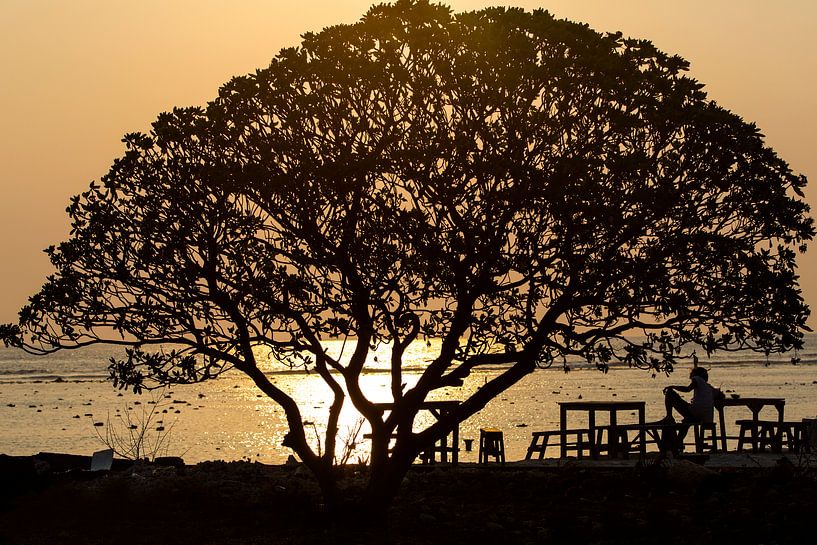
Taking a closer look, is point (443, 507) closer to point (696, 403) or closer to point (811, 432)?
point (696, 403)

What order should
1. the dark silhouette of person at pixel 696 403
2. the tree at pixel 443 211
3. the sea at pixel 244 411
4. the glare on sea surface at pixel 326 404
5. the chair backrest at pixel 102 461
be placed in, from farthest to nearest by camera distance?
the sea at pixel 244 411 → the glare on sea surface at pixel 326 404 → the dark silhouette of person at pixel 696 403 → the chair backrest at pixel 102 461 → the tree at pixel 443 211

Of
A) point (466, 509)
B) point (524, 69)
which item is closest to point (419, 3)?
point (524, 69)

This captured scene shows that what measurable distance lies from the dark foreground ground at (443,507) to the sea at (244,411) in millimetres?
2378

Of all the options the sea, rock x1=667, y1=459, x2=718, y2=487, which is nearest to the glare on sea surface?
the sea

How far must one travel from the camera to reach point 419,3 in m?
17.0

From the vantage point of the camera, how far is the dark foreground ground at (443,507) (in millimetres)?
16938

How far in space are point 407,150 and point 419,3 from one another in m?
2.30

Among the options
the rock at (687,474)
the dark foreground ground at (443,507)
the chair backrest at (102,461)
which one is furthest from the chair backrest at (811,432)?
the chair backrest at (102,461)

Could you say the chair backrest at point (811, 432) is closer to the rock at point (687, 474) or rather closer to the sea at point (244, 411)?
the rock at point (687, 474)

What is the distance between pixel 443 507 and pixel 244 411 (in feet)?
200

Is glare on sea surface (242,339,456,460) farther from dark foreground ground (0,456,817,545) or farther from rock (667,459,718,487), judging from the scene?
rock (667,459,718,487)

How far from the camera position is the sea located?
52.0 m

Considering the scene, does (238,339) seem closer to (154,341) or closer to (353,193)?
(154,341)

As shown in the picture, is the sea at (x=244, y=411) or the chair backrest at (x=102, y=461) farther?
the sea at (x=244, y=411)
